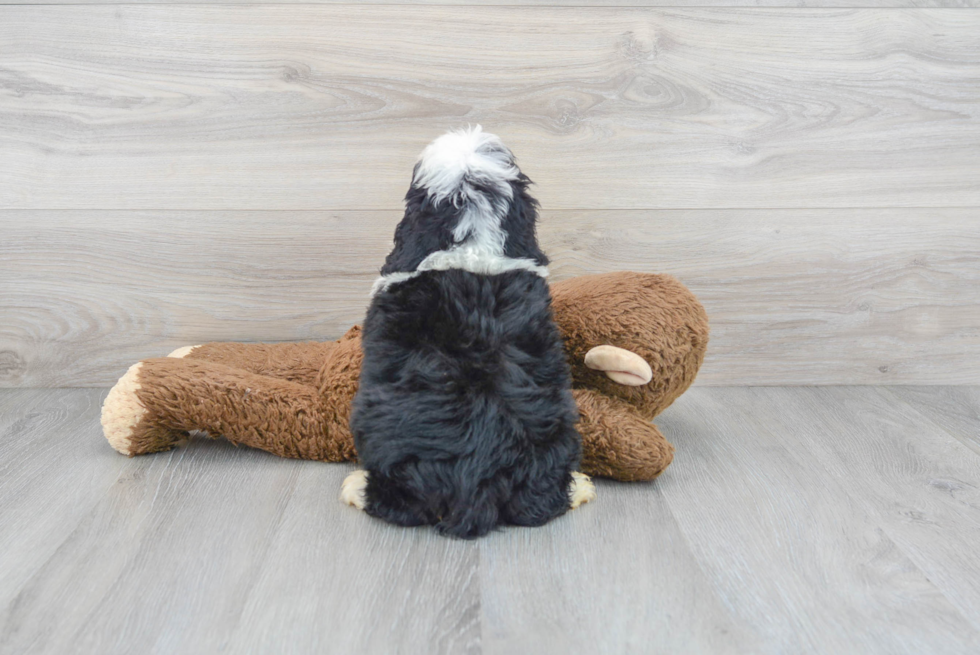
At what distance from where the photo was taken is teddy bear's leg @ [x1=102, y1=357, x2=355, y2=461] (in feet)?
3.32

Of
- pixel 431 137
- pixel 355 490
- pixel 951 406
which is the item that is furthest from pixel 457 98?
pixel 951 406

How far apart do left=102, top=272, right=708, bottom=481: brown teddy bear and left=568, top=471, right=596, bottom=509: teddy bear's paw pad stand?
56 millimetres

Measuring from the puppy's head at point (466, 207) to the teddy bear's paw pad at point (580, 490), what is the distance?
0.26 meters

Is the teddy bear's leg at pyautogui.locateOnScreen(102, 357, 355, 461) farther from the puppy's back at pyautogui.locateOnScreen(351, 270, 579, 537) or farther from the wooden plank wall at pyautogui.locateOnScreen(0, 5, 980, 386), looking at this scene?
the wooden plank wall at pyautogui.locateOnScreen(0, 5, 980, 386)

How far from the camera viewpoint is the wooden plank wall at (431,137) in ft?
4.02

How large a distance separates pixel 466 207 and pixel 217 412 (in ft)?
1.46

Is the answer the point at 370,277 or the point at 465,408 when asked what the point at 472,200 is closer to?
the point at 465,408

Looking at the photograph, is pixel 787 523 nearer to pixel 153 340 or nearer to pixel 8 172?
pixel 153 340

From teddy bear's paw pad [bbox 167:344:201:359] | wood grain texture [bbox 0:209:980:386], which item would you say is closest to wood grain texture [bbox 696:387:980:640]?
wood grain texture [bbox 0:209:980:386]

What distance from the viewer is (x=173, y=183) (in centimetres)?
126

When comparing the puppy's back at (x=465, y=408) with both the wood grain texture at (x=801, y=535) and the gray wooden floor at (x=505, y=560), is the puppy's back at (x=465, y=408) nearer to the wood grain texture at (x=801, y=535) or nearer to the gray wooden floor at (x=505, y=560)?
the gray wooden floor at (x=505, y=560)

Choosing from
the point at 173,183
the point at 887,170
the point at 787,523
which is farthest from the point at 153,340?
the point at 887,170

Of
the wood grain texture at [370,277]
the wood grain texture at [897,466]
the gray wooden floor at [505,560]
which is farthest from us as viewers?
the wood grain texture at [370,277]

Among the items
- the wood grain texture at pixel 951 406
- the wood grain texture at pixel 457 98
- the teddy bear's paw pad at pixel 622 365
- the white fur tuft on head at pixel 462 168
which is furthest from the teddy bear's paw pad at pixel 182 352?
the wood grain texture at pixel 951 406
